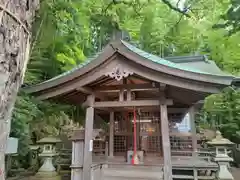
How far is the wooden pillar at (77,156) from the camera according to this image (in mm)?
5160

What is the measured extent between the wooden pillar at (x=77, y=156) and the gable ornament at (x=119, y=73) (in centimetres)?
166

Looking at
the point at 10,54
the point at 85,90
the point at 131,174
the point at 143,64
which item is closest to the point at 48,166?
the point at 131,174

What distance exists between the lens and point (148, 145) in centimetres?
663

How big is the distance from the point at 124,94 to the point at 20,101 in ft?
9.81

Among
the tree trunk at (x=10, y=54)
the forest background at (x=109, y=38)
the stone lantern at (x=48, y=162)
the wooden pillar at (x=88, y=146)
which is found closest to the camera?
the tree trunk at (x=10, y=54)

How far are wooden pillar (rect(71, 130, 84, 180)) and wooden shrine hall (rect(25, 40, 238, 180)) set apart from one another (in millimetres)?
23

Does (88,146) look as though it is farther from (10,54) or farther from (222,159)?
(10,54)

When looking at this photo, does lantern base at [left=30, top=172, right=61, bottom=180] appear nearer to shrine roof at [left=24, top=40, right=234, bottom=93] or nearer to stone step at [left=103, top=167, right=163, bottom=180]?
stone step at [left=103, top=167, right=163, bottom=180]

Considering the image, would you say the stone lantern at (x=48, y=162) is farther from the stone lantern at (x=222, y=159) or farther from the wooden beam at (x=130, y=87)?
the stone lantern at (x=222, y=159)

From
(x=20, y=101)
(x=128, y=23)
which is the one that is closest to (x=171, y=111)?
(x=20, y=101)

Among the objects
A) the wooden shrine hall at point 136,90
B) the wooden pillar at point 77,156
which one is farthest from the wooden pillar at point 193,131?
the wooden pillar at point 77,156

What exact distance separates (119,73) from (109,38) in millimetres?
3551

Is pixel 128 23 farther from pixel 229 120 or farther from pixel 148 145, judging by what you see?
pixel 148 145

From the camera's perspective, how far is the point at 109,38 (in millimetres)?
8055
